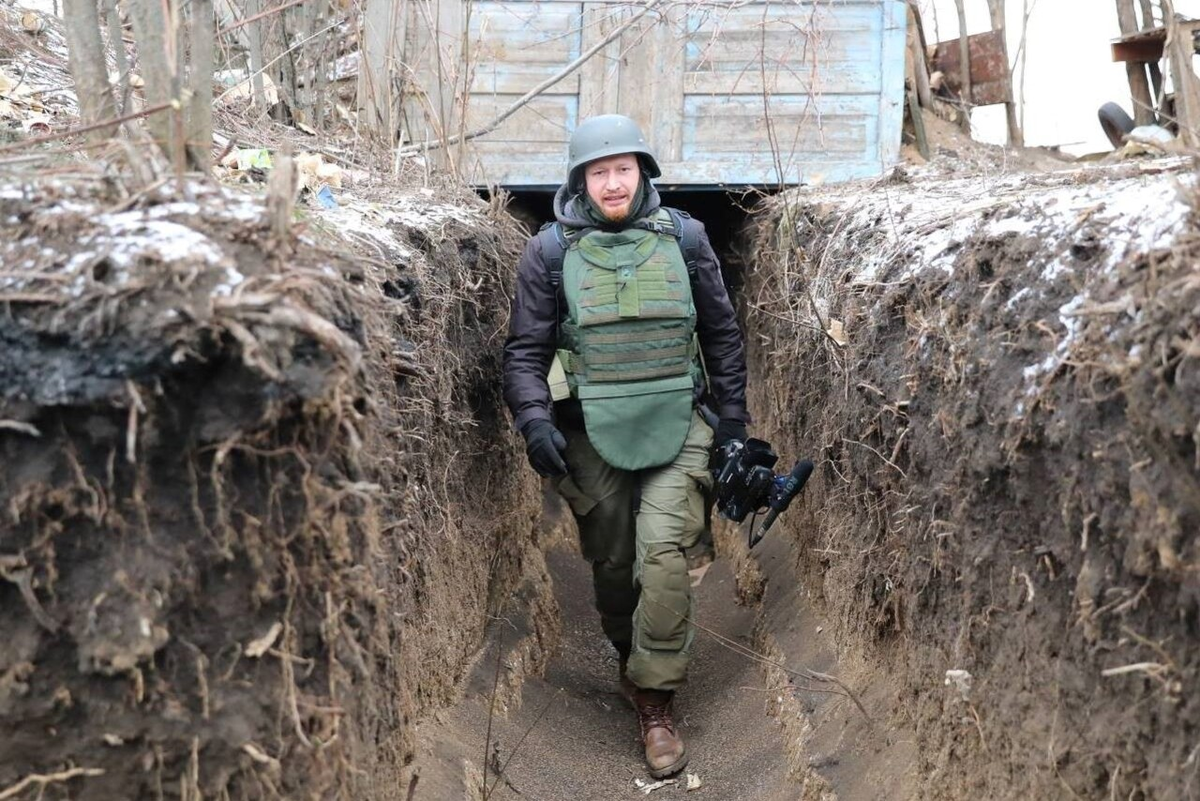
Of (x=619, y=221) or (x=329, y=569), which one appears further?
(x=619, y=221)

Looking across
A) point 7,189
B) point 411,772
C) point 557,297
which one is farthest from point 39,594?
point 557,297

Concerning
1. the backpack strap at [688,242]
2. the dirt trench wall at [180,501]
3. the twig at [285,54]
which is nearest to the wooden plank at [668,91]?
the twig at [285,54]

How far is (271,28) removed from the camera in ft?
24.2

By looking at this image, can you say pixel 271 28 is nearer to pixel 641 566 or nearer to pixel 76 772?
pixel 641 566

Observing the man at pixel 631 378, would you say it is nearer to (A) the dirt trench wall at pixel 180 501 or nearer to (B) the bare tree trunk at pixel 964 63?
(A) the dirt trench wall at pixel 180 501

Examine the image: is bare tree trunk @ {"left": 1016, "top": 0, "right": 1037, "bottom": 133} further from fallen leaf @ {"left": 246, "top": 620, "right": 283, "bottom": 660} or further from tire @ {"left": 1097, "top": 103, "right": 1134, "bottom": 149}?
fallen leaf @ {"left": 246, "top": 620, "right": 283, "bottom": 660}

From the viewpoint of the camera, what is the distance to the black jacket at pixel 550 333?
483 cm

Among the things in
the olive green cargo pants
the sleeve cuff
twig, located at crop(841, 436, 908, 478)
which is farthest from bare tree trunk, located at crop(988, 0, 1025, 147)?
the sleeve cuff

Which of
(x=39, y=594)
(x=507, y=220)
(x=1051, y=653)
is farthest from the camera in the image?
(x=507, y=220)

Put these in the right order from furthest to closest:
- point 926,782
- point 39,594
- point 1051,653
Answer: point 926,782 < point 1051,653 < point 39,594

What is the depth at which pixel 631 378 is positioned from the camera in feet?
15.7

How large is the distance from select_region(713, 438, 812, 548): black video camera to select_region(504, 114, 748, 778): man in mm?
170

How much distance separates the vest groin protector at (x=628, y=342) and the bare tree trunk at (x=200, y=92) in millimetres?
1737

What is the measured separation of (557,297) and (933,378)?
1797 mm
